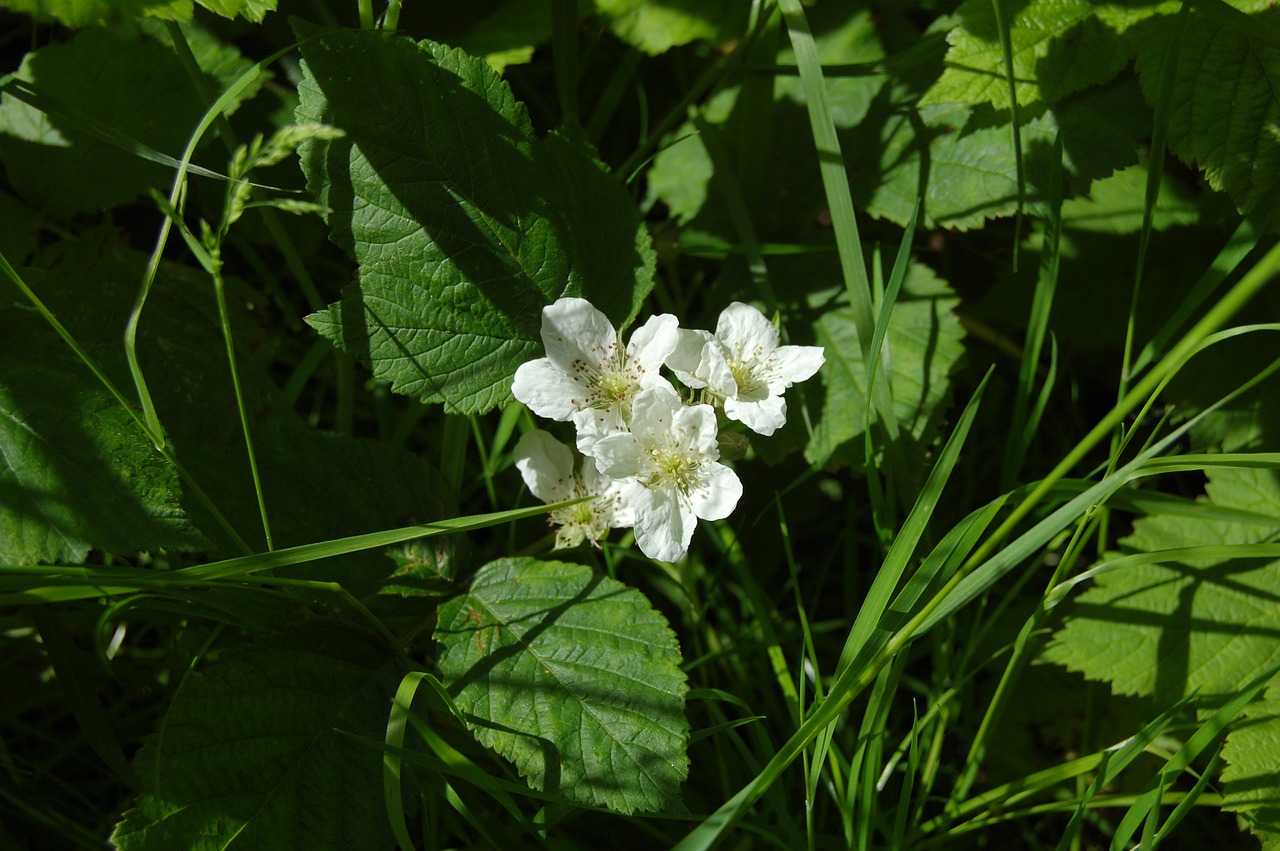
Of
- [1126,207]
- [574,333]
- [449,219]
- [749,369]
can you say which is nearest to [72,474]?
[449,219]

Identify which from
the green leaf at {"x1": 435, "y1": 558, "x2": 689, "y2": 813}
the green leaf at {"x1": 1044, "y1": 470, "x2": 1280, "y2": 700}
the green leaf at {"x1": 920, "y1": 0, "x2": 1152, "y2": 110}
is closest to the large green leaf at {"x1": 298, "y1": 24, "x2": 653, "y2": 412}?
the green leaf at {"x1": 435, "y1": 558, "x2": 689, "y2": 813}

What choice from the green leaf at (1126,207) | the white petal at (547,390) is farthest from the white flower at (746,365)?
the green leaf at (1126,207)

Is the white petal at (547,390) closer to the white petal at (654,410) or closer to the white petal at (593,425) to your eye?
the white petal at (593,425)

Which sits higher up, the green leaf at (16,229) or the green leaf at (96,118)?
the green leaf at (96,118)

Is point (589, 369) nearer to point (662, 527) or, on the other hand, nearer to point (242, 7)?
point (662, 527)

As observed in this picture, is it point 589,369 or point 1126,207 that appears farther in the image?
point 1126,207

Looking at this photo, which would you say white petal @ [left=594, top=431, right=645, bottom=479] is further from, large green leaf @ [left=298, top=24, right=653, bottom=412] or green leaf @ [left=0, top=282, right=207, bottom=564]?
green leaf @ [left=0, top=282, right=207, bottom=564]

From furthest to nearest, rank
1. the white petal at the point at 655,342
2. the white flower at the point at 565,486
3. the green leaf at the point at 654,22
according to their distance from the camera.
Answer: the green leaf at the point at 654,22 < the white flower at the point at 565,486 < the white petal at the point at 655,342
